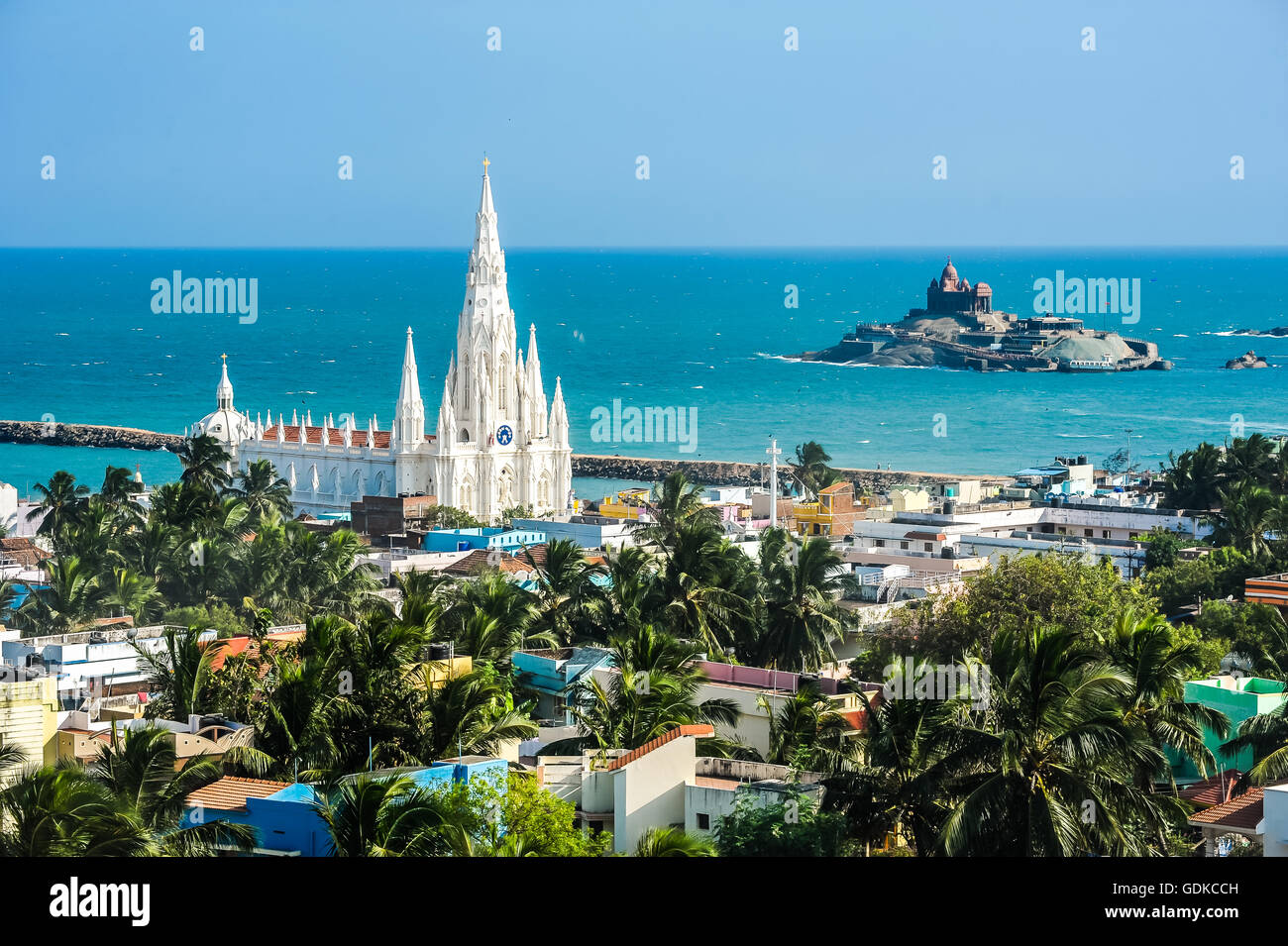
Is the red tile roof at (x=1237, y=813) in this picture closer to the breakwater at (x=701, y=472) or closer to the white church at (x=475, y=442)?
the white church at (x=475, y=442)

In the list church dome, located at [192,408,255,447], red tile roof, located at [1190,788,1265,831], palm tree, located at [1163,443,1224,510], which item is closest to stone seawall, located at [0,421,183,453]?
church dome, located at [192,408,255,447]

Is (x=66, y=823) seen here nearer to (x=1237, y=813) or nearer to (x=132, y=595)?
(x=1237, y=813)

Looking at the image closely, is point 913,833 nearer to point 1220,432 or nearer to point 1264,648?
point 1264,648

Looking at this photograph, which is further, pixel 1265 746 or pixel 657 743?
pixel 1265 746

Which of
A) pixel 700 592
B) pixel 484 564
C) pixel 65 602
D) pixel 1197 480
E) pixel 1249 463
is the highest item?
pixel 1249 463

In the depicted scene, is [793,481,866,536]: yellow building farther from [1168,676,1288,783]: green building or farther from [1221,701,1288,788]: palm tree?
[1221,701,1288,788]: palm tree

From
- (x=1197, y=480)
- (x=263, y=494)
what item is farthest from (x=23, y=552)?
(x=1197, y=480)

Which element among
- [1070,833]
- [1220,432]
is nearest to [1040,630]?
[1070,833]
